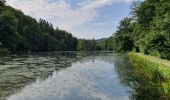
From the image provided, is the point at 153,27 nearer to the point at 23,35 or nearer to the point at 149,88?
the point at 149,88

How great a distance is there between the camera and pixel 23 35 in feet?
413

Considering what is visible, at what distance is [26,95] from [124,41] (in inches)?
3038

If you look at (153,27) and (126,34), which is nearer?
(153,27)

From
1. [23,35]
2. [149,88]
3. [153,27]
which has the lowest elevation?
[149,88]

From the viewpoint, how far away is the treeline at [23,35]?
308 feet

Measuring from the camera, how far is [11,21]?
323 ft

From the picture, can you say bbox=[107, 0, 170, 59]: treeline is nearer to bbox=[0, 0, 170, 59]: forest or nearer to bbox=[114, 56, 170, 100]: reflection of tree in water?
bbox=[0, 0, 170, 59]: forest

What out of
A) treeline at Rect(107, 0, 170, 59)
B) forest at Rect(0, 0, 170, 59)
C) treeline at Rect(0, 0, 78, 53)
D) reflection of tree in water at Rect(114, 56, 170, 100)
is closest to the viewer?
reflection of tree in water at Rect(114, 56, 170, 100)

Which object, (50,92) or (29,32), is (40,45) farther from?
(50,92)

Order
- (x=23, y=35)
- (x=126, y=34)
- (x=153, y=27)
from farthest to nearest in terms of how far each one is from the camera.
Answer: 1. (x=23, y=35)
2. (x=126, y=34)
3. (x=153, y=27)

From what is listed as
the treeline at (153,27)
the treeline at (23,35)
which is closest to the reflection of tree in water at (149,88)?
the treeline at (153,27)

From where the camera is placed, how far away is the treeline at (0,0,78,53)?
93.8 meters

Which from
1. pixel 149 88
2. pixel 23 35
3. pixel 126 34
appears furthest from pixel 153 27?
pixel 23 35

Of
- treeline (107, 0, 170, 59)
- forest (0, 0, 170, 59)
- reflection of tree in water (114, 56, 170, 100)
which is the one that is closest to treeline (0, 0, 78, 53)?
forest (0, 0, 170, 59)
